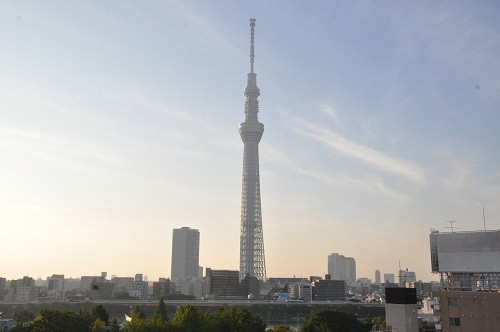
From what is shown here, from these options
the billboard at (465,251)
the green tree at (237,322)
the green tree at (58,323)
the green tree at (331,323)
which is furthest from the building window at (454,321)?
the green tree at (58,323)

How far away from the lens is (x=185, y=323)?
53.9m

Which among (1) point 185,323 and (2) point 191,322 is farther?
(2) point 191,322

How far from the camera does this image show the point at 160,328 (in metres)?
50.4

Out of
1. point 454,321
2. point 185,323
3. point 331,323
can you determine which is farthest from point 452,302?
point 331,323

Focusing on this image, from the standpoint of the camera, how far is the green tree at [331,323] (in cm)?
7575

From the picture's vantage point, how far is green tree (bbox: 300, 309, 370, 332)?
2982 inches

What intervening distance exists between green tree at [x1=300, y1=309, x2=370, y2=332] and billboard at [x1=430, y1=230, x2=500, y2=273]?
3021 centimetres

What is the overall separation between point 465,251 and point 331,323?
114ft

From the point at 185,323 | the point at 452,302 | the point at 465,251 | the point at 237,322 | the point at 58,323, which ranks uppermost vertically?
the point at 465,251

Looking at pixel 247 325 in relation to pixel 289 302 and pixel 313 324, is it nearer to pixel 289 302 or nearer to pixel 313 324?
pixel 313 324

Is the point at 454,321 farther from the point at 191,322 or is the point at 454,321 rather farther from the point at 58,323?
the point at 58,323

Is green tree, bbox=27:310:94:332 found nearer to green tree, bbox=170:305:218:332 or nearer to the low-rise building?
green tree, bbox=170:305:218:332

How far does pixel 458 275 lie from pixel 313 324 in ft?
112

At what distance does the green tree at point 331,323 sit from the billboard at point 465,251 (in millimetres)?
30209
